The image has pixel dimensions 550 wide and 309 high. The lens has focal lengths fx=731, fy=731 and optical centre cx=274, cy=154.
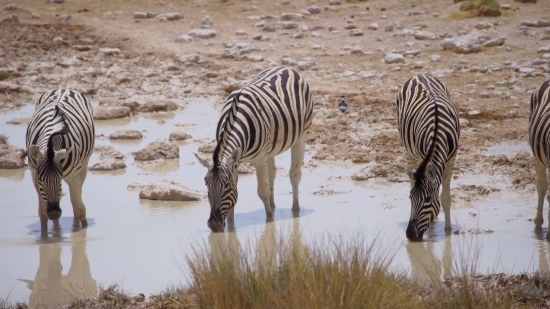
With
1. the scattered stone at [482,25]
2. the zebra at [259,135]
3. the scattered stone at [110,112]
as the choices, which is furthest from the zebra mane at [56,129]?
the scattered stone at [482,25]

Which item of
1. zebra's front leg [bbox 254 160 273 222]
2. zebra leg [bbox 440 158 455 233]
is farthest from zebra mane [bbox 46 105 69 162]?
zebra leg [bbox 440 158 455 233]

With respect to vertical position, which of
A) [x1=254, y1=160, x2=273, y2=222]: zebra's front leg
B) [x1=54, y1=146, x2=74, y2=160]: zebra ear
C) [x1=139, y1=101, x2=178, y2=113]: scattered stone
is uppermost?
[x1=139, y1=101, x2=178, y2=113]: scattered stone

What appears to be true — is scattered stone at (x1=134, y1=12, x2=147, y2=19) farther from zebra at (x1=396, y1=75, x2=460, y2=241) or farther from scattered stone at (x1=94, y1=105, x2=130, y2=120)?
zebra at (x1=396, y1=75, x2=460, y2=241)

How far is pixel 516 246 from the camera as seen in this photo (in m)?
7.01

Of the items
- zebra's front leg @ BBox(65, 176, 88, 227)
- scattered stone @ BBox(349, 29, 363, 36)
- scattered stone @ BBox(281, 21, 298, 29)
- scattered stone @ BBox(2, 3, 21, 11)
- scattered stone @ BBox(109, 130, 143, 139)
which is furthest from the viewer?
scattered stone @ BBox(2, 3, 21, 11)

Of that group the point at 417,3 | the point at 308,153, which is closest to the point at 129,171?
the point at 308,153

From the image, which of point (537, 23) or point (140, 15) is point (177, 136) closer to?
point (537, 23)

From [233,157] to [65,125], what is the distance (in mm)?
1853

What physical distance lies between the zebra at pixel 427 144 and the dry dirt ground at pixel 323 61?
5.22ft

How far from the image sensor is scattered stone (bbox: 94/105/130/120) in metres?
14.0

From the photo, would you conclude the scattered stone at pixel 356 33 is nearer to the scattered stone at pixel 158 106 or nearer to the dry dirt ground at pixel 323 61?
the dry dirt ground at pixel 323 61

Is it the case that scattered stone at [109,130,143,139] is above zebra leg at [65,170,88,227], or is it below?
above

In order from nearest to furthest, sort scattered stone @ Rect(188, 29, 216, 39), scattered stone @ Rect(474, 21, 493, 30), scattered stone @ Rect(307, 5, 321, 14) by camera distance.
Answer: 1. scattered stone @ Rect(474, 21, 493, 30)
2. scattered stone @ Rect(188, 29, 216, 39)
3. scattered stone @ Rect(307, 5, 321, 14)

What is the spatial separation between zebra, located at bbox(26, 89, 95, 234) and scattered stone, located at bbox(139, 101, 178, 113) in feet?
19.7
